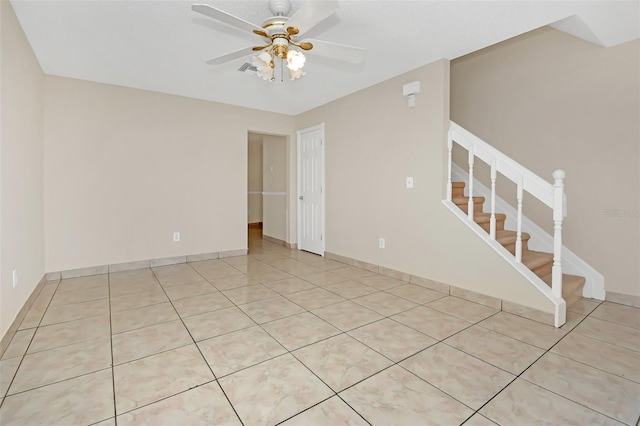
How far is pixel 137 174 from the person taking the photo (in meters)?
4.03

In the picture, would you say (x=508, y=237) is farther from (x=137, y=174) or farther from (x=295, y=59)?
(x=137, y=174)

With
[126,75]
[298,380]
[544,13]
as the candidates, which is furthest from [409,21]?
[126,75]

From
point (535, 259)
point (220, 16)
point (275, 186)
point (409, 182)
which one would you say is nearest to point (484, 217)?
point (535, 259)

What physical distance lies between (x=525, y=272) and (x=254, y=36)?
10.0ft

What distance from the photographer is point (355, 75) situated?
3561 mm

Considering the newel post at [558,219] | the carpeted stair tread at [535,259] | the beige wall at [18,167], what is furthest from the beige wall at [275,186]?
the newel post at [558,219]

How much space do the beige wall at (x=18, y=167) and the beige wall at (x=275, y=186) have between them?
11.2 feet

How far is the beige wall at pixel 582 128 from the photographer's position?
2.82 metres

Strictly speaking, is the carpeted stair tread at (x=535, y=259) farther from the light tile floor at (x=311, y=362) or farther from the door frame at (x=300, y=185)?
the door frame at (x=300, y=185)

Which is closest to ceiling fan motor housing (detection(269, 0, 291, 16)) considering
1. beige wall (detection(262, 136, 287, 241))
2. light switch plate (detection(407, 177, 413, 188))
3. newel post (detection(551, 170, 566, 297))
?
light switch plate (detection(407, 177, 413, 188))

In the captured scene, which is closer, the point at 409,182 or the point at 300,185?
the point at 409,182

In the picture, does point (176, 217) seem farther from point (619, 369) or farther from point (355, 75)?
point (619, 369)

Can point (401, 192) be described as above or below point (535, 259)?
above

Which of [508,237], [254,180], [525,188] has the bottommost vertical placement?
[508,237]
